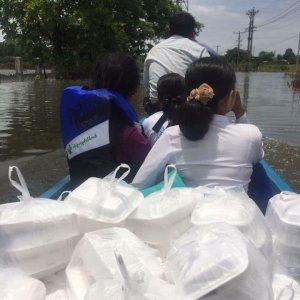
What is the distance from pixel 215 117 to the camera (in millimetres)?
1976

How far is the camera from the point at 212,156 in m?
1.97

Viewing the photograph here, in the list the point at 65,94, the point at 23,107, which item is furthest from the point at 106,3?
the point at 65,94

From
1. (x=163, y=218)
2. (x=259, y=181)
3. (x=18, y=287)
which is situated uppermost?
(x=163, y=218)

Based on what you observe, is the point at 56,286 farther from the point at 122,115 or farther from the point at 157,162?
the point at 122,115

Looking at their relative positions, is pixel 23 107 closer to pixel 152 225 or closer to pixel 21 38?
pixel 152 225

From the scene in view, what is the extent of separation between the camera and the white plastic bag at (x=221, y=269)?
1.07m

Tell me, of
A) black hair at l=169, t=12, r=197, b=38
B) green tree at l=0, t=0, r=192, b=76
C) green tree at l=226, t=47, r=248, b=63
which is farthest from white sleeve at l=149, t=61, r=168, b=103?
green tree at l=226, t=47, r=248, b=63

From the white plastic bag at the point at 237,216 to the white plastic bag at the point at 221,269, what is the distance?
146 mm

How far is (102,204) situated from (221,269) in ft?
1.97

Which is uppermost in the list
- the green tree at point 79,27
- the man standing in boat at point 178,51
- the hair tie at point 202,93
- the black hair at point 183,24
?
the green tree at point 79,27

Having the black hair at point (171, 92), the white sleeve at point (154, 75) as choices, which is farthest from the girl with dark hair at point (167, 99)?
the white sleeve at point (154, 75)

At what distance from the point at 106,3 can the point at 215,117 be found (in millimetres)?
20140

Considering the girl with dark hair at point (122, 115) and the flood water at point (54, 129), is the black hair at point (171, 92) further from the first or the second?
the flood water at point (54, 129)

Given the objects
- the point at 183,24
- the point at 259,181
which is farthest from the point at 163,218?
the point at 183,24
